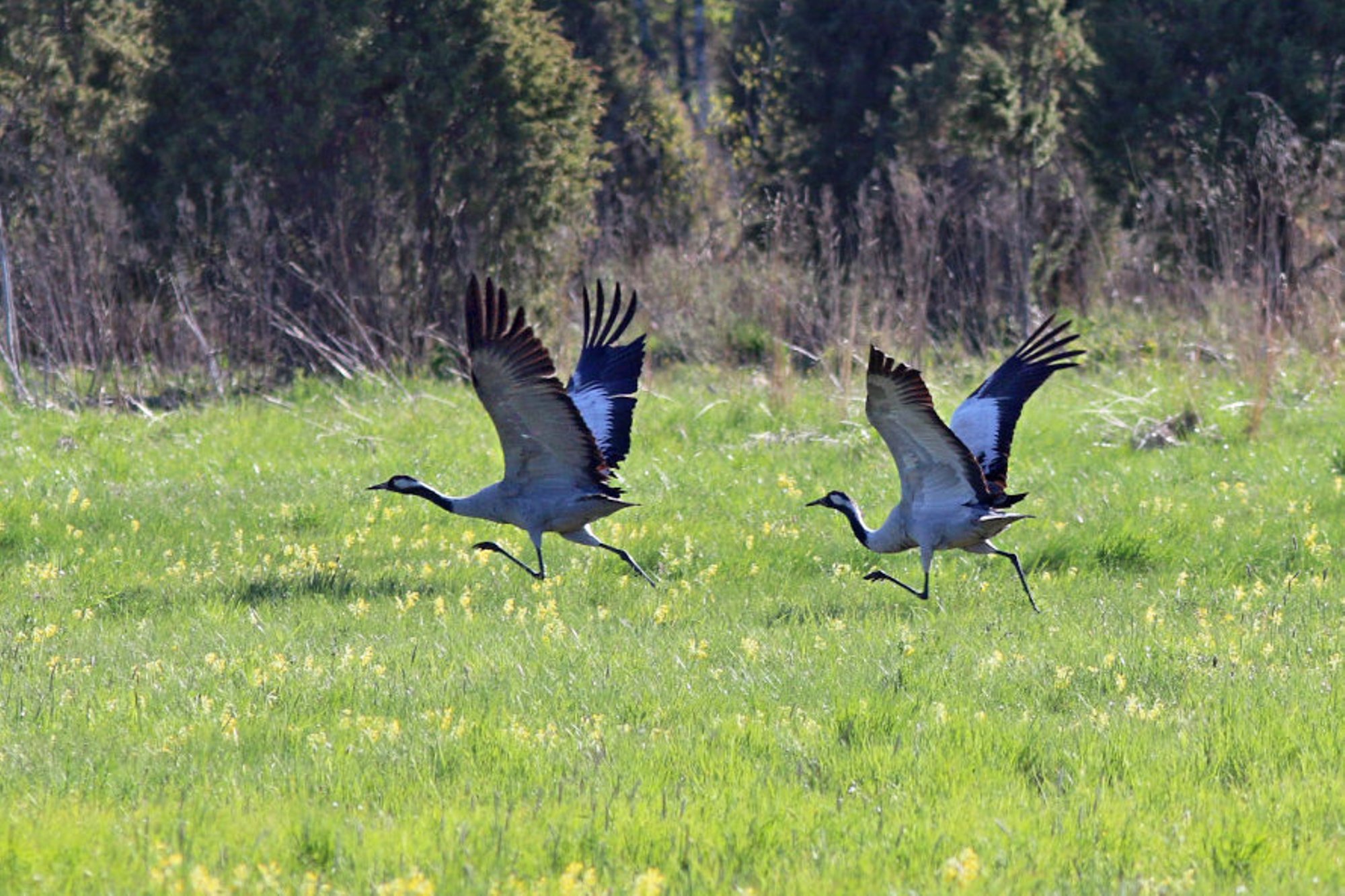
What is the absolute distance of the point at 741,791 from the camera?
519cm

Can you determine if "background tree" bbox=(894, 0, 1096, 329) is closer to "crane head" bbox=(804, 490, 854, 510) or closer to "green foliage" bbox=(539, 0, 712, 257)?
"green foliage" bbox=(539, 0, 712, 257)

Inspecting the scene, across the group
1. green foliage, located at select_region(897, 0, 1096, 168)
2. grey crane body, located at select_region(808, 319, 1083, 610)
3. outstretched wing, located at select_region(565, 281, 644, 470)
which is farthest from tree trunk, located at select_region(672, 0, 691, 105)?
grey crane body, located at select_region(808, 319, 1083, 610)

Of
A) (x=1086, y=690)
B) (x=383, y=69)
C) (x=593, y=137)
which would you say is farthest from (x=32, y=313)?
(x=1086, y=690)

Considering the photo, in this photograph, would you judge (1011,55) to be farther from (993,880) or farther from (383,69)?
(993,880)

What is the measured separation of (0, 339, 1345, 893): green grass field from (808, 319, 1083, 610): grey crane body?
1.06 feet

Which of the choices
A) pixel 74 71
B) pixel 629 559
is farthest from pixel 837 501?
pixel 74 71

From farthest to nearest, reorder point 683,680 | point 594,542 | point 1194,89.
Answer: point 1194,89 < point 594,542 < point 683,680

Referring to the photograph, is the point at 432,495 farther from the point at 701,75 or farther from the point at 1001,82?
the point at 701,75

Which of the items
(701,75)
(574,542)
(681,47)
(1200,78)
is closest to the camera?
(574,542)

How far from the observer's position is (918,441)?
8.13 metres

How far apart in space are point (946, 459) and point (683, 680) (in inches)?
91.1

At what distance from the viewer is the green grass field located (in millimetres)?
4633

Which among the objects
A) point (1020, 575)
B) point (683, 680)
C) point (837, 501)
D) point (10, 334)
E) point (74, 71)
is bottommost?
point (1020, 575)

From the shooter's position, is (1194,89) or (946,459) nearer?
(946,459)
